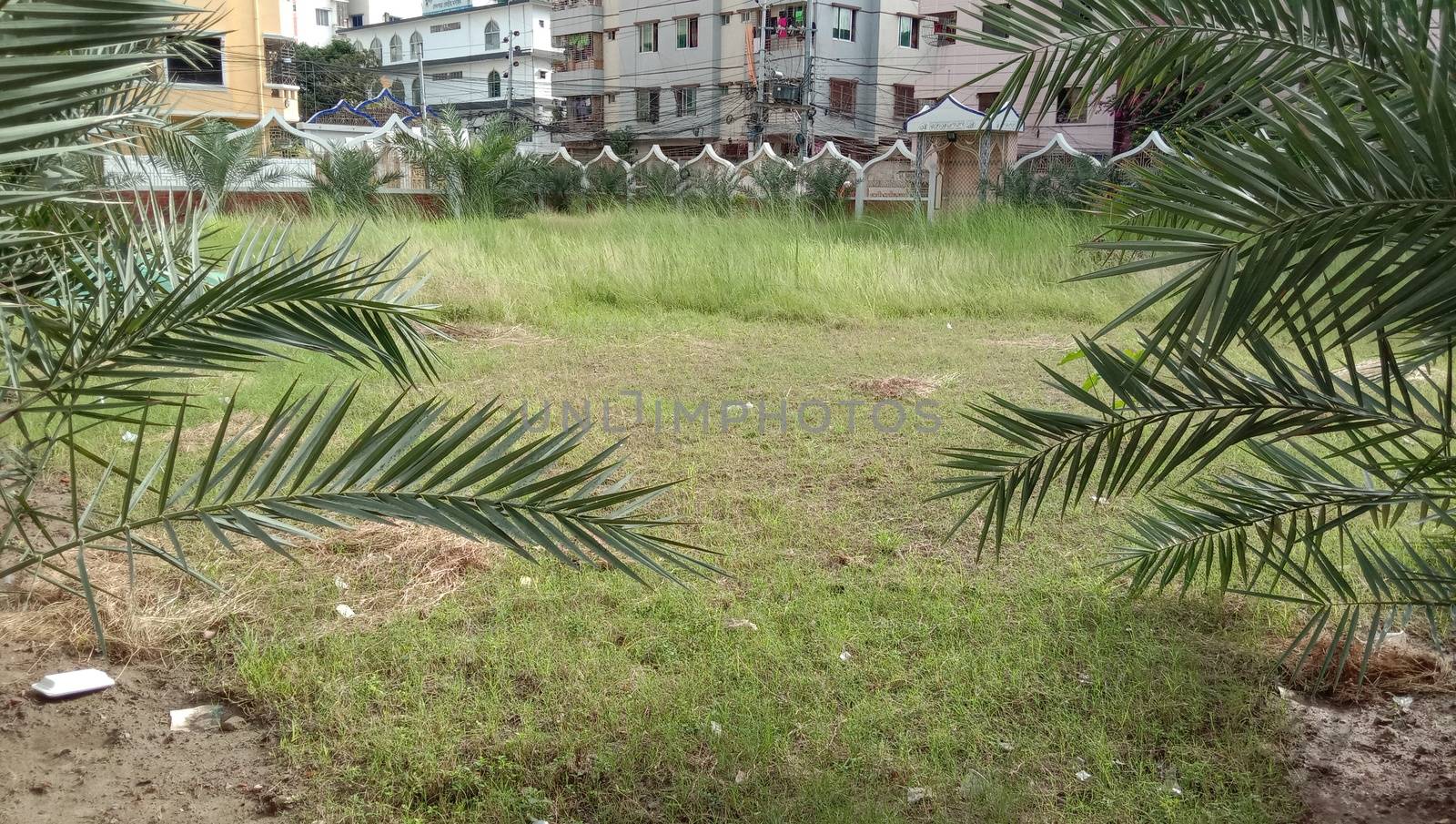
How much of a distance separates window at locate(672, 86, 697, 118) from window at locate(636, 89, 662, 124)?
0.79 meters

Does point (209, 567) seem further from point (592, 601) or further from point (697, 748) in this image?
point (697, 748)

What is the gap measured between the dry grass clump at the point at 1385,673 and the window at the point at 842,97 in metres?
29.8

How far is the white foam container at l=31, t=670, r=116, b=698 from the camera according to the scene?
261cm

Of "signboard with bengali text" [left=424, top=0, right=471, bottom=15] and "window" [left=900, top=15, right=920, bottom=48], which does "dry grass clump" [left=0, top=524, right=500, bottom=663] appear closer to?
"window" [left=900, top=15, right=920, bottom=48]

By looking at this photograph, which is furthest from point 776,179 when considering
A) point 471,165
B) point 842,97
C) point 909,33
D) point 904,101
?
point 909,33

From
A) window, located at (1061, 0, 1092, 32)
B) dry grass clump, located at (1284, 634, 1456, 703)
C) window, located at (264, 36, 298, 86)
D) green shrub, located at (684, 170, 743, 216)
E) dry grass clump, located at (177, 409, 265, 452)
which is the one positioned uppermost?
window, located at (264, 36, 298, 86)

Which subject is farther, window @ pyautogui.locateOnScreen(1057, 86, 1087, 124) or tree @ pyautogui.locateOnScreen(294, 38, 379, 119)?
tree @ pyautogui.locateOnScreen(294, 38, 379, 119)

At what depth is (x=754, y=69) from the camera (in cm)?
3070

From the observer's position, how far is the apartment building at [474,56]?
152ft

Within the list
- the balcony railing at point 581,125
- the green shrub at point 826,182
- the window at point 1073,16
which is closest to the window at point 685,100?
the balcony railing at point 581,125

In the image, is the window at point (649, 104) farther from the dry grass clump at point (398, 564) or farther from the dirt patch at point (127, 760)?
the dirt patch at point (127, 760)

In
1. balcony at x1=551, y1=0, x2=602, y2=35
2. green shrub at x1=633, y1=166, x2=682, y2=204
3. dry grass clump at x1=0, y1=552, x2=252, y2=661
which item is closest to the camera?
dry grass clump at x1=0, y1=552, x2=252, y2=661

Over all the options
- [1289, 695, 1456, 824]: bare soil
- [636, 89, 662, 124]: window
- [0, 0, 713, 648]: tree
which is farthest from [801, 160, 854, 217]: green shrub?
[636, 89, 662, 124]: window

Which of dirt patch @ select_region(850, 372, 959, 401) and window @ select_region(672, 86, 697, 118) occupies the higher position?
window @ select_region(672, 86, 697, 118)
